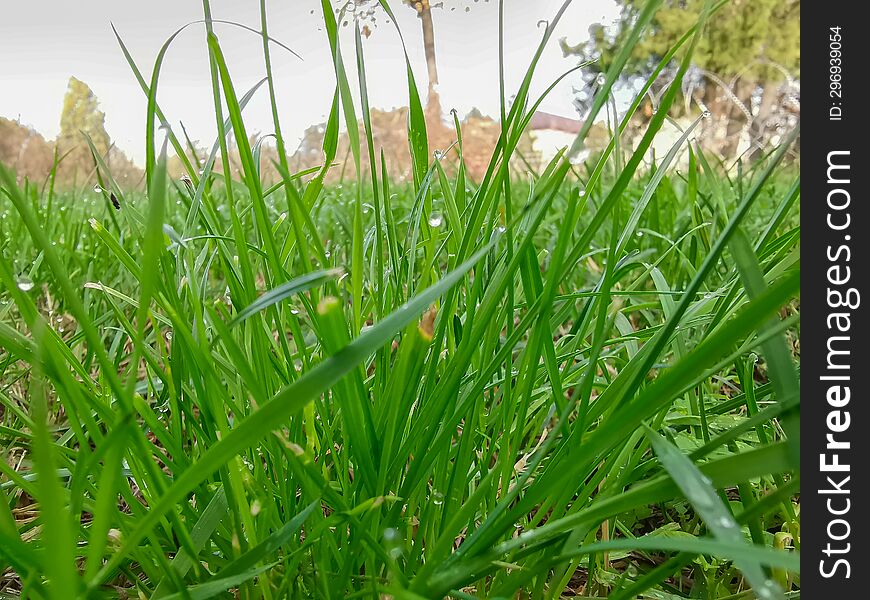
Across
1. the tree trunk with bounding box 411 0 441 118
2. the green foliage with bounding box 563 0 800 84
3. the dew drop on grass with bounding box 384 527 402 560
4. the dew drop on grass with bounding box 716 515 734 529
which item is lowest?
the dew drop on grass with bounding box 384 527 402 560

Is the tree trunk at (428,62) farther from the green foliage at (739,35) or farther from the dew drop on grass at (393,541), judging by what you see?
the green foliage at (739,35)

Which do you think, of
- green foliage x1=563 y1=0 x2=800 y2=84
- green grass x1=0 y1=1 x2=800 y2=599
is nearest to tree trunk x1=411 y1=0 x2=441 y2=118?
green grass x1=0 y1=1 x2=800 y2=599

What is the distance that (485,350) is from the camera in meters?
0.46

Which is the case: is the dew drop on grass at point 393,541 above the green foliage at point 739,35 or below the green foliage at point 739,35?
Answer: below

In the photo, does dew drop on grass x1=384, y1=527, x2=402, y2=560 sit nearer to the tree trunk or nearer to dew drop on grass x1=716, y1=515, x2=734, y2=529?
dew drop on grass x1=716, y1=515, x2=734, y2=529
